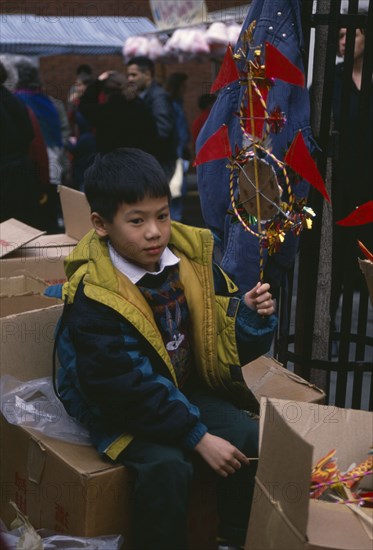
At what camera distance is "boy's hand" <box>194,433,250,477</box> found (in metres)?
2.26

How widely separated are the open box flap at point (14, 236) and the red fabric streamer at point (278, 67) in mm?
1486

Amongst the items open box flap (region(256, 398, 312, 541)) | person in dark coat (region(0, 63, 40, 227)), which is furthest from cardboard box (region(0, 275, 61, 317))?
person in dark coat (region(0, 63, 40, 227))

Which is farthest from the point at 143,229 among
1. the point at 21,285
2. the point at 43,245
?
the point at 43,245

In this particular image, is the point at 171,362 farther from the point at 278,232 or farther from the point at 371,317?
the point at 371,317

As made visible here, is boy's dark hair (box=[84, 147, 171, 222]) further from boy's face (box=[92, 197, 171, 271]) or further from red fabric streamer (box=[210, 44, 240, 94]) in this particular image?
red fabric streamer (box=[210, 44, 240, 94])

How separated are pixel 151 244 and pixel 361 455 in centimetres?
82

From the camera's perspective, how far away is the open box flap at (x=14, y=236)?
11.2 feet

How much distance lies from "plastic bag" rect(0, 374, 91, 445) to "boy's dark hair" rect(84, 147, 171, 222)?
2.09 feet

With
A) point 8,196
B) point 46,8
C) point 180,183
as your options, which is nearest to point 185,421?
point 8,196

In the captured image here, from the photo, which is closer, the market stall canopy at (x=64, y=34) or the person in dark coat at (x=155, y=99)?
the person in dark coat at (x=155, y=99)

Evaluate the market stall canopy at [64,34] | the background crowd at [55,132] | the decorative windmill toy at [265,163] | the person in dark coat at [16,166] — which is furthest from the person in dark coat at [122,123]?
the market stall canopy at [64,34]

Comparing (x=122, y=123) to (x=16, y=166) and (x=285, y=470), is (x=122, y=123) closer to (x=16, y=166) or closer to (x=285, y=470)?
(x=16, y=166)

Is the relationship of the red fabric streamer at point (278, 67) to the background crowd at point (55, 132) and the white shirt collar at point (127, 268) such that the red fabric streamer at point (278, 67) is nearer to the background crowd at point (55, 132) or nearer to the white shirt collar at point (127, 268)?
the white shirt collar at point (127, 268)

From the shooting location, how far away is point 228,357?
246 cm
